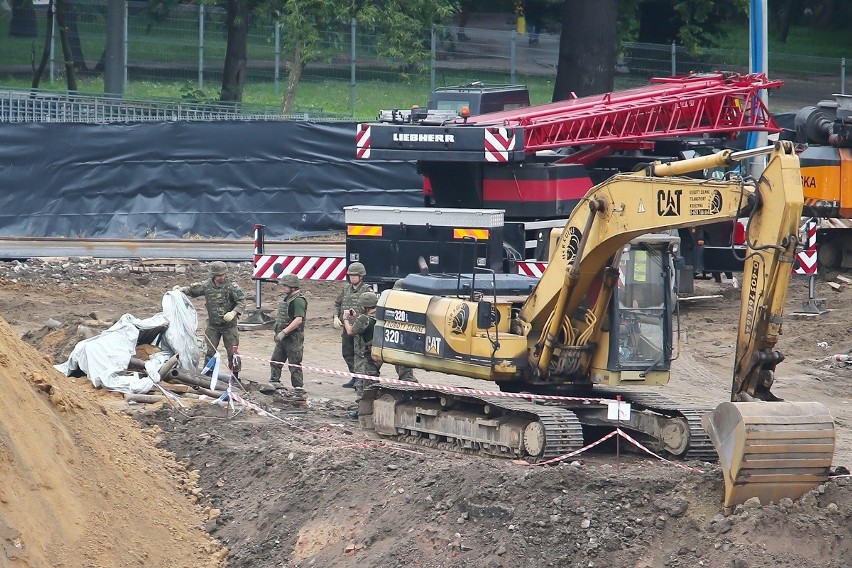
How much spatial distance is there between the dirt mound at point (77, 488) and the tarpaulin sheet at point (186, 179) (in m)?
12.9

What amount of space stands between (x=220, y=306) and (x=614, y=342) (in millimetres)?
5236

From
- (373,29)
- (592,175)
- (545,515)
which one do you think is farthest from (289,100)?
(545,515)

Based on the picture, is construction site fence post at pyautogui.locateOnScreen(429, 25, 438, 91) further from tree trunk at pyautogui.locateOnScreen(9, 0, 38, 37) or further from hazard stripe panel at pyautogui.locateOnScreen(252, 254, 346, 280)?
hazard stripe panel at pyautogui.locateOnScreen(252, 254, 346, 280)

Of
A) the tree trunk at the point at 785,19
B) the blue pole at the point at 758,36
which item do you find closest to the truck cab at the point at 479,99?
the blue pole at the point at 758,36

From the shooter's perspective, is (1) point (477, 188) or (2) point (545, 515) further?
(1) point (477, 188)

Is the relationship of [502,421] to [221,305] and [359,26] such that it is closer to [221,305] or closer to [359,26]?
[221,305]

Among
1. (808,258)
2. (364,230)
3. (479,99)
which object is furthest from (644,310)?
(479,99)

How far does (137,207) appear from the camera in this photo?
83.1 feet

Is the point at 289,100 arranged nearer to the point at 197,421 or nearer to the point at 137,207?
the point at 137,207

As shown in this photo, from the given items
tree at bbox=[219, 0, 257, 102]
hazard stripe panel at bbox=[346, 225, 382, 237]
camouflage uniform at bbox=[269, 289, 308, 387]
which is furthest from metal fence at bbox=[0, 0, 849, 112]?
camouflage uniform at bbox=[269, 289, 308, 387]

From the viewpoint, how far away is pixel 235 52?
30.9 m

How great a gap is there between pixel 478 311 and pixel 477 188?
759 cm

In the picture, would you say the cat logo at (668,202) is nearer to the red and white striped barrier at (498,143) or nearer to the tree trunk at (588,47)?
the red and white striped barrier at (498,143)

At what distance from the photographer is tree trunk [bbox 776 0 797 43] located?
1932 inches
